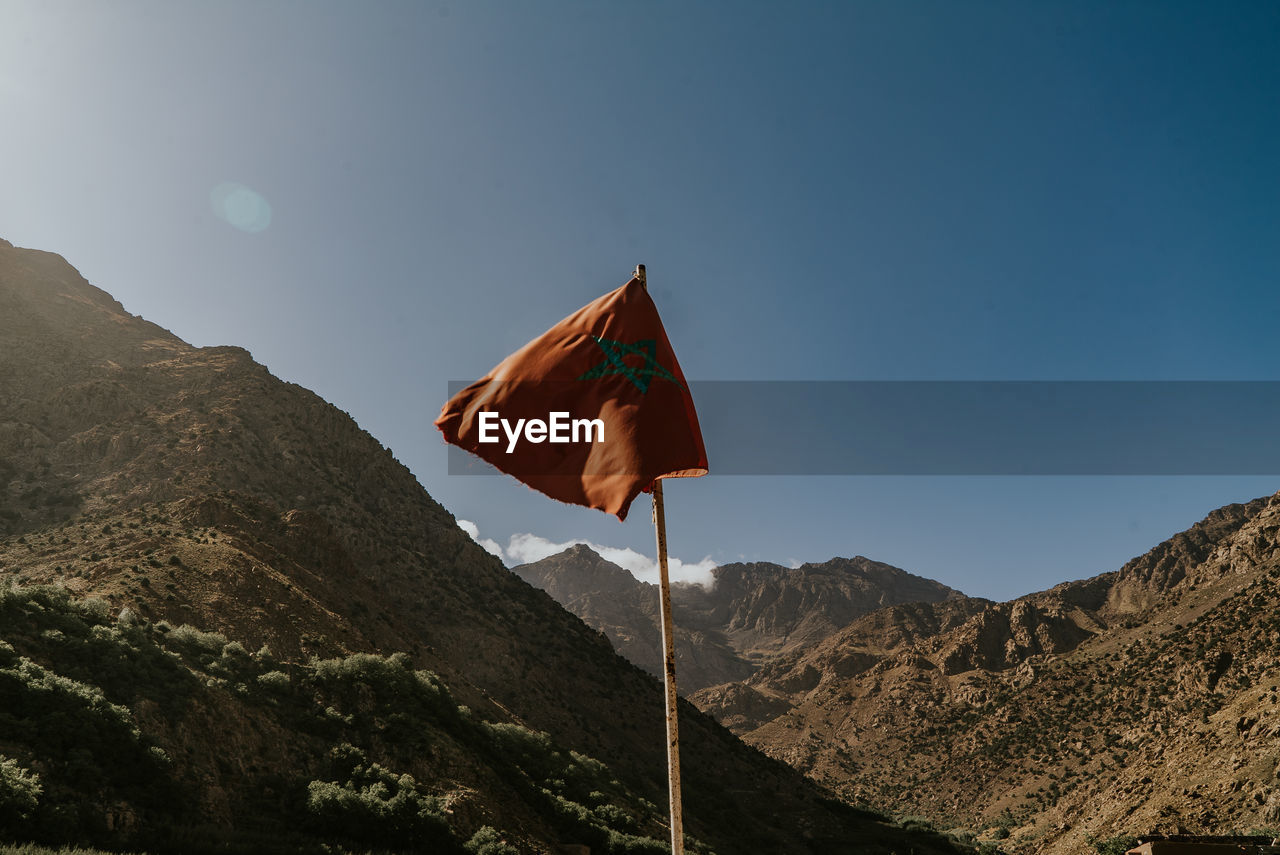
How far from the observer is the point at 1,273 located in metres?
85.4

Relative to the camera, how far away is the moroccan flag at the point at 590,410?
6.90 meters

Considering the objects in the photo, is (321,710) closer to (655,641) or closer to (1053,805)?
(1053,805)

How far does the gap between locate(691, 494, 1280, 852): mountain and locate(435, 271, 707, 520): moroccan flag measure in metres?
39.8

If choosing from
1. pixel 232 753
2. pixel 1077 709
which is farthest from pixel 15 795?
pixel 1077 709

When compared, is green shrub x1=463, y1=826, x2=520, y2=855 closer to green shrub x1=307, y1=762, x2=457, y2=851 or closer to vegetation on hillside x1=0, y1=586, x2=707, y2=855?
vegetation on hillside x1=0, y1=586, x2=707, y2=855

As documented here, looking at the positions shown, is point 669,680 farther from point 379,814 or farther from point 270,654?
point 270,654

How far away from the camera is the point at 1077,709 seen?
229 ft

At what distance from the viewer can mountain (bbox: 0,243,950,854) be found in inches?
777

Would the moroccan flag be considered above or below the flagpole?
above

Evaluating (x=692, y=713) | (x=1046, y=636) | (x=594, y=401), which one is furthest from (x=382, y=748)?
(x=1046, y=636)

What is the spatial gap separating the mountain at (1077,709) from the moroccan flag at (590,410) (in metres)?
39.8

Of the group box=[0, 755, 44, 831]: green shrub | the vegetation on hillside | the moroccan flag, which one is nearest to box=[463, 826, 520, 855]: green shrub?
the vegetation on hillside

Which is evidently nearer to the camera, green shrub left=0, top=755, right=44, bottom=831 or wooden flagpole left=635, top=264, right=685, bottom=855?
wooden flagpole left=635, top=264, right=685, bottom=855

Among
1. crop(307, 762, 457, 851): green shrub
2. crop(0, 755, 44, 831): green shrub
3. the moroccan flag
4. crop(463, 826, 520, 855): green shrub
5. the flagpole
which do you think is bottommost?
crop(463, 826, 520, 855): green shrub
